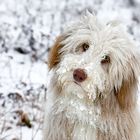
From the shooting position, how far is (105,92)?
16.3ft

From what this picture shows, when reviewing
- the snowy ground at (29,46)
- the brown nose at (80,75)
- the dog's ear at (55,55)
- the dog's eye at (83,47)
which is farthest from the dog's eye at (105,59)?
the snowy ground at (29,46)

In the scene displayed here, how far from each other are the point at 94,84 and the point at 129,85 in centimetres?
35

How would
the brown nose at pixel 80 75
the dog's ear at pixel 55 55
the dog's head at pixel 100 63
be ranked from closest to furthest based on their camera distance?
the brown nose at pixel 80 75 → the dog's head at pixel 100 63 → the dog's ear at pixel 55 55

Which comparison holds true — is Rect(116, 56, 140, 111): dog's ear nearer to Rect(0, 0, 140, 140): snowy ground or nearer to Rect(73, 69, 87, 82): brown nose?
Rect(73, 69, 87, 82): brown nose

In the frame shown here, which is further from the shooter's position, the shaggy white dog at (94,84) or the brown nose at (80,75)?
the shaggy white dog at (94,84)

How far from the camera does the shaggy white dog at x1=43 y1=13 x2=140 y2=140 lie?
193 inches

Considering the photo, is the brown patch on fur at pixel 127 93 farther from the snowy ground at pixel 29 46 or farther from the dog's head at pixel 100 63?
the snowy ground at pixel 29 46

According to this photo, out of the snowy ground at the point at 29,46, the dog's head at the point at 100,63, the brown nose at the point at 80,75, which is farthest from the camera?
the snowy ground at the point at 29,46

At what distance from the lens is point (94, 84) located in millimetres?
4832

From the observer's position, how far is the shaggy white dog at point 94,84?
490 cm

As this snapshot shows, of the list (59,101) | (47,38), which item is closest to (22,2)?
(47,38)

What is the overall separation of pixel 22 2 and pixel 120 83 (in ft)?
14.7

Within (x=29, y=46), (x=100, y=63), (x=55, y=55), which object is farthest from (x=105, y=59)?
(x=29, y=46)

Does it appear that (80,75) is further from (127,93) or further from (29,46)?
(29,46)
